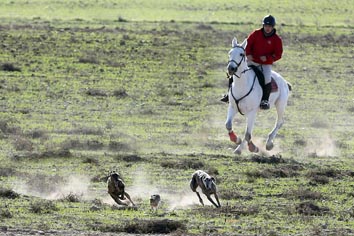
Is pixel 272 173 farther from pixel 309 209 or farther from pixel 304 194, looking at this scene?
pixel 309 209

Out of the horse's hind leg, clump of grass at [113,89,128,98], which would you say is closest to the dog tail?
the horse's hind leg

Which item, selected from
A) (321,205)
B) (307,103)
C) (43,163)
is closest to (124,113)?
(307,103)

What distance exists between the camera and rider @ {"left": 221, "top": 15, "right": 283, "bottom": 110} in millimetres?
22406

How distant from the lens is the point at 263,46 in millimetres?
22422

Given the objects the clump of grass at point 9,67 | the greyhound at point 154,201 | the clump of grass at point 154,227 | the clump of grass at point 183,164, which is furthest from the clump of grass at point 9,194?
the clump of grass at point 9,67

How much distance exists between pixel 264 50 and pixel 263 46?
91 millimetres

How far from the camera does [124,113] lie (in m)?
28.3

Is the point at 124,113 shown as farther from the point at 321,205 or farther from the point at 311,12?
the point at 311,12

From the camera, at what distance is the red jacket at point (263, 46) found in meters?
22.4

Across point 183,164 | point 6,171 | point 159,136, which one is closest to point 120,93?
point 159,136

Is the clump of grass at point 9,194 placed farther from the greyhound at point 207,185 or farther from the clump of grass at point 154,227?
the clump of grass at point 154,227

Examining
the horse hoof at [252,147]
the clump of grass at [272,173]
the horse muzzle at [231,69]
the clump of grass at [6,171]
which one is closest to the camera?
the clump of grass at [6,171]

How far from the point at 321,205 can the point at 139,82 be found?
19.0m

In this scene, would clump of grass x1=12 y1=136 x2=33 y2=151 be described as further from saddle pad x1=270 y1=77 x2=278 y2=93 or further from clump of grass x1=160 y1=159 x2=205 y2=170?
saddle pad x1=270 y1=77 x2=278 y2=93
